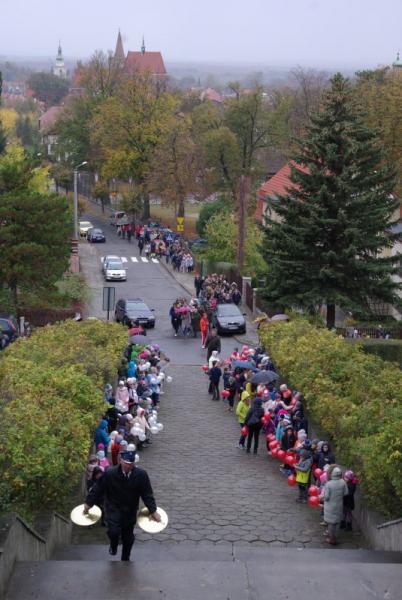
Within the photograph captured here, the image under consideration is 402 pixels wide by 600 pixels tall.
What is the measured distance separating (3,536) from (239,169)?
210ft

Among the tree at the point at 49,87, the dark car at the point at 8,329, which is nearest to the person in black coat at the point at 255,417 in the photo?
the dark car at the point at 8,329

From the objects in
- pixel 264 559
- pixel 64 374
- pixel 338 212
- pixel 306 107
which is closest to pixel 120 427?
pixel 64 374

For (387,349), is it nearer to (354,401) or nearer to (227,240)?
(354,401)

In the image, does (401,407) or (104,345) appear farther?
(104,345)

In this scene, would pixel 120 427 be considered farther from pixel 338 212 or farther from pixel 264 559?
pixel 338 212

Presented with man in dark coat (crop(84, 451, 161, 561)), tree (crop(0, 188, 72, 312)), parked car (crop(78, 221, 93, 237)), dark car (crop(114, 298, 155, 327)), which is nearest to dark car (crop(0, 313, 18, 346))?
tree (crop(0, 188, 72, 312))

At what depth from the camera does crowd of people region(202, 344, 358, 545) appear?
41.6ft

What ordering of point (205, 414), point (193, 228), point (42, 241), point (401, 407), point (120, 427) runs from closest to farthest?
point (401, 407) → point (120, 427) → point (205, 414) → point (42, 241) → point (193, 228)

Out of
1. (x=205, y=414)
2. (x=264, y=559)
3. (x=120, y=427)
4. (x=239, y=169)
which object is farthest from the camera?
(x=239, y=169)

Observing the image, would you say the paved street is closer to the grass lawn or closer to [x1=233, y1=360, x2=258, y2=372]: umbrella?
[x1=233, y1=360, x2=258, y2=372]: umbrella

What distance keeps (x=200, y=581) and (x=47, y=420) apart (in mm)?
3924

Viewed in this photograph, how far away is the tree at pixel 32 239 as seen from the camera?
36.1m

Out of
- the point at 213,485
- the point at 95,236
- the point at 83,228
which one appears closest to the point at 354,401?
the point at 213,485

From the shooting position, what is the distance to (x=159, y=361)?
24.5 meters
